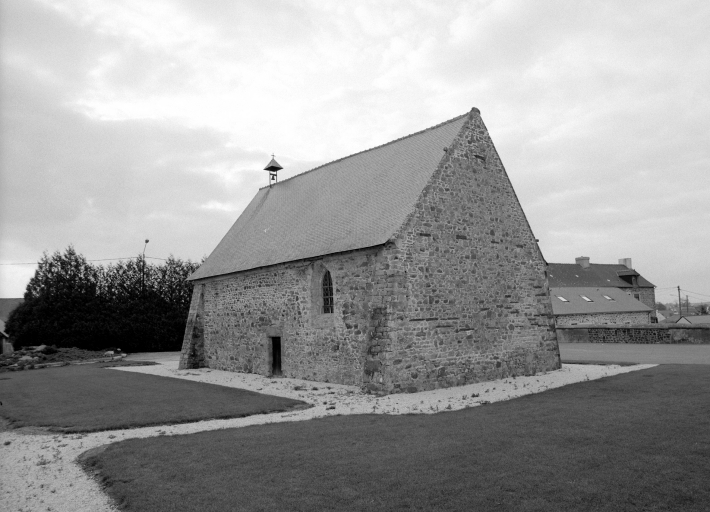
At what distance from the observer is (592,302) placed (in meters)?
49.4

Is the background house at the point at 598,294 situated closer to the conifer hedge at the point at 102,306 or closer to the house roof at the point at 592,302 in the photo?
the house roof at the point at 592,302

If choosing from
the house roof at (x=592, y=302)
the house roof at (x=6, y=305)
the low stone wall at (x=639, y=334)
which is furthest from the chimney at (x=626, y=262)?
the house roof at (x=6, y=305)

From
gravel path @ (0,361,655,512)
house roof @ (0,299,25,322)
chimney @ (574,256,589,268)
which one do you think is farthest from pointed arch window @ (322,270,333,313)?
house roof @ (0,299,25,322)

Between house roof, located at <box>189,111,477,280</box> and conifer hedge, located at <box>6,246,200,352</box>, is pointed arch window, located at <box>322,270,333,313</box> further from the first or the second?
conifer hedge, located at <box>6,246,200,352</box>

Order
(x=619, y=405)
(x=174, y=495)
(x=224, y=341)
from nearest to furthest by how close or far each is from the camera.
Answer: (x=174, y=495)
(x=619, y=405)
(x=224, y=341)

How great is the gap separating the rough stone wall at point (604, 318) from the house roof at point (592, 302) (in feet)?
1.02

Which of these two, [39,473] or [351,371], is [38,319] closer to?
[351,371]

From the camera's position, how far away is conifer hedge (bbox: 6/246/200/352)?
33.7 meters

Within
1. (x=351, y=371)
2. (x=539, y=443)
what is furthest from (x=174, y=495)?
(x=351, y=371)

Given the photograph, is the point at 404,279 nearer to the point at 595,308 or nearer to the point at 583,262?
the point at 595,308

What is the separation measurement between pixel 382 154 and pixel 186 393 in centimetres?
1066

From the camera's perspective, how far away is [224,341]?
2267cm

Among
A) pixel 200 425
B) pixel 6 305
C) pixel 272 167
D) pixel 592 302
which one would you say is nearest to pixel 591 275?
pixel 592 302

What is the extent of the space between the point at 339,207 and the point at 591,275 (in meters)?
51.6
